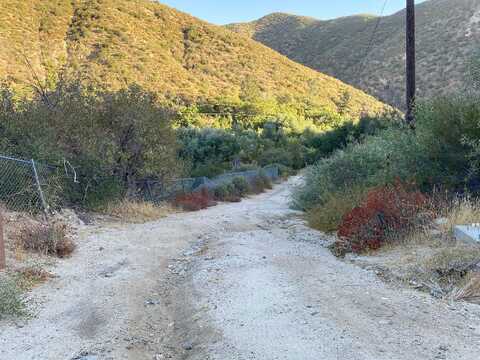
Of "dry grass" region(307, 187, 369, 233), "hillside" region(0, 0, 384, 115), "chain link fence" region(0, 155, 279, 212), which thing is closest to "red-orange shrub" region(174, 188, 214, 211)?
"chain link fence" region(0, 155, 279, 212)

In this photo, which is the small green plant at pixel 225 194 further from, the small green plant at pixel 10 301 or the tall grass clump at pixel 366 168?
the small green plant at pixel 10 301

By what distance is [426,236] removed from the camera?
26.1ft

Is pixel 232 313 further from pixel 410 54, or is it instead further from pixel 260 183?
pixel 260 183

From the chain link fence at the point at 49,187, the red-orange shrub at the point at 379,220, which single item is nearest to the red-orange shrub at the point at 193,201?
the chain link fence at the point at 49,187

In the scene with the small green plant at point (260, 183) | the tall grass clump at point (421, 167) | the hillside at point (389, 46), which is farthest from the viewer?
the hillside at point (389, 46)

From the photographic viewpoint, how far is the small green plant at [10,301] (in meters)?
5.36

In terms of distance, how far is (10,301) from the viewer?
5438 millimetres

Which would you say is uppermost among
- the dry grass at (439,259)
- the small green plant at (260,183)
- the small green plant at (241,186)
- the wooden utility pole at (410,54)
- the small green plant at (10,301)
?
the wooden utility pole at (410,54)

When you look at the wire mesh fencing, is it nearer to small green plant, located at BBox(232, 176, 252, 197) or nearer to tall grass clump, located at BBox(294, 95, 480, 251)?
tall grass clump, located at BBox(294, 95, 480, 251)

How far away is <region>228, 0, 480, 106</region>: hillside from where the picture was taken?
46.3m

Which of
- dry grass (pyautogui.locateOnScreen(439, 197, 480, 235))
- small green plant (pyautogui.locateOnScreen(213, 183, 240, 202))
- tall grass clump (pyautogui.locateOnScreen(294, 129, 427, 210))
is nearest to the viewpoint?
dry grass (pyautogui.locateOnScreen(439, 197, 480, 235))

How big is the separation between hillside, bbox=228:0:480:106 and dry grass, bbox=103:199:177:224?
29.0 meters

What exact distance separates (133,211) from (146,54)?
32741 millimetres

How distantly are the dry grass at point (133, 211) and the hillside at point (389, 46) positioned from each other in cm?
2898
